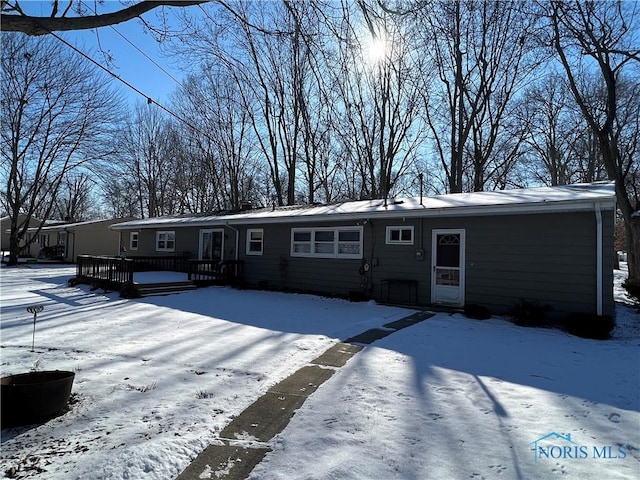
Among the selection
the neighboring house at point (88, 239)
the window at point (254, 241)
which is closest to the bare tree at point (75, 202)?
the neighboring house at point (88, 239)

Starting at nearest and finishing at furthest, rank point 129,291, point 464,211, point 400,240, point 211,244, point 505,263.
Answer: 1. point 505,263
2. point 464,211
3. point 400,240
4. point 129,291
5. point 211,244

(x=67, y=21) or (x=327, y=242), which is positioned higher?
(x=67, y=21)

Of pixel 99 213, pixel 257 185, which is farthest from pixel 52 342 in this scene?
pixel 99 213

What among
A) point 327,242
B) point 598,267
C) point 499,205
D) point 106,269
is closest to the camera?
point 598,267

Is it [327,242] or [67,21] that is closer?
[67,21]

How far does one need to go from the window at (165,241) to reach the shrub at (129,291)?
20.0 ft

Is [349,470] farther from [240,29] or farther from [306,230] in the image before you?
[306,230]

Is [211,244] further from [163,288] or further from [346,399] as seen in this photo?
[346,399]

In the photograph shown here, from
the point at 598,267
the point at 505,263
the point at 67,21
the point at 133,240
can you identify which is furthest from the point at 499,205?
the point at 133,240

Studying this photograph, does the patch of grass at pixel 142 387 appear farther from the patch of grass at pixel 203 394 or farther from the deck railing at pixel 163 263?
the deck railing at pixel 163 263

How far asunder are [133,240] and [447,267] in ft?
55.4

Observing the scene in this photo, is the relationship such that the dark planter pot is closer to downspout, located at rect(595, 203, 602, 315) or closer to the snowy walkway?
the snowy walkway

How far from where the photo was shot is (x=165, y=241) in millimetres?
17812

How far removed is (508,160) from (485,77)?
18.3 ft
